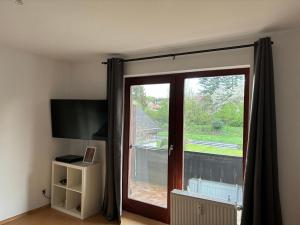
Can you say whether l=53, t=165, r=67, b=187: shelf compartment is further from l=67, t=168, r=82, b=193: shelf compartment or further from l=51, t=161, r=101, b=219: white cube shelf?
l=67, t=168, r=82, b=193: shelf compartment

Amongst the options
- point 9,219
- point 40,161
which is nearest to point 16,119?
point 40,161

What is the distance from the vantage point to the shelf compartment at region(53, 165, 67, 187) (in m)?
3.54

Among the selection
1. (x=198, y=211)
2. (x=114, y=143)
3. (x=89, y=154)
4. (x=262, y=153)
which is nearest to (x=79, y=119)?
(x=89, y=154)

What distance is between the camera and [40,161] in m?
3.47

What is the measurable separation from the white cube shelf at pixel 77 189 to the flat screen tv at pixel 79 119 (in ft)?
1.42

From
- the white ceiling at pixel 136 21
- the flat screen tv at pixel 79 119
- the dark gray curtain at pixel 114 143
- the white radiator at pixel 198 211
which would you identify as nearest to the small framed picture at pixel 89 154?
the flat screen tv at pixel 79 119

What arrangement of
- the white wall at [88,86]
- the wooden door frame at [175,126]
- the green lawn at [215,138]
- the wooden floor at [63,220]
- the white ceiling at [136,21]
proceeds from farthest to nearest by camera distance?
the white wall at [88,86], the wooden floor at [63,220], the wooden door frame at [175,126], the green lawn at [215,138], the white ceiling at [136,21]

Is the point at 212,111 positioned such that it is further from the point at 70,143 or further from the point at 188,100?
the point at 70,143

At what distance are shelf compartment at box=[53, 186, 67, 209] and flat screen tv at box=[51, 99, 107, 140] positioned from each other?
82 cm

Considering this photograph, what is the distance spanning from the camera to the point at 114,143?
10.4ft

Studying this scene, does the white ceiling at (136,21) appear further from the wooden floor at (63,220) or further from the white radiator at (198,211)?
the wooden floor at (63,220)

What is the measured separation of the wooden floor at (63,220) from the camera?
3078 mm

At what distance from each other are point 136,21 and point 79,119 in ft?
5.91

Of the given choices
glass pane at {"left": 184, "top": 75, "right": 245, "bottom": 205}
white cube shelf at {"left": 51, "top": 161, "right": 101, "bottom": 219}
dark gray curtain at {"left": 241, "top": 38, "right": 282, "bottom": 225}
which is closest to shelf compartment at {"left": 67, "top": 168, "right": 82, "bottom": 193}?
white cube shelf at {"left": 51, "top": 161, "right": 101, "bottom": 219}
